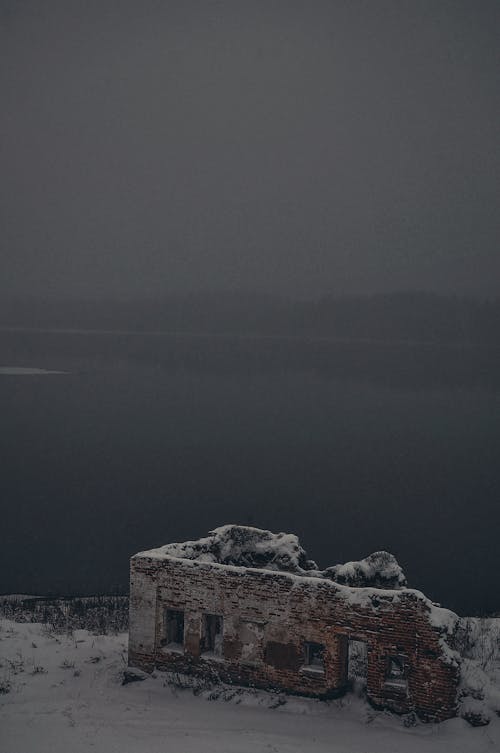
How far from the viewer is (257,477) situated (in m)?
67.6

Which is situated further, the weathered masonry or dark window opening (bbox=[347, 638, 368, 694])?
dark window opening (bbox=[347, 638, 368, 694])

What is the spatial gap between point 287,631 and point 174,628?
2698mm

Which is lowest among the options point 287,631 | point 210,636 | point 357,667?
point 357,667

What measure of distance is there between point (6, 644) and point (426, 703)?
30.2 feet

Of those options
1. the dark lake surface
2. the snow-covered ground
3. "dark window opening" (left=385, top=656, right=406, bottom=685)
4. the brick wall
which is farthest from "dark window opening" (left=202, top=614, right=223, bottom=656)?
the dark lake surface

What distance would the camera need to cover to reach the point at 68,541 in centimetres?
4888

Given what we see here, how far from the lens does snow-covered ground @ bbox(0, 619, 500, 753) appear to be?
1173cm

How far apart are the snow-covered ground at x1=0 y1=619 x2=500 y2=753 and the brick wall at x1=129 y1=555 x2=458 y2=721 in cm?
35

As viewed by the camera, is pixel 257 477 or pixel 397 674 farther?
pixel 257 477

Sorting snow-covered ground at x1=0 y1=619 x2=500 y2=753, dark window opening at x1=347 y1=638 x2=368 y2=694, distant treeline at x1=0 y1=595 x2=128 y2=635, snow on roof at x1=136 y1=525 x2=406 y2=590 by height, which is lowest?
distant treeline at x1=0 y1=595 x2=128 y2=635

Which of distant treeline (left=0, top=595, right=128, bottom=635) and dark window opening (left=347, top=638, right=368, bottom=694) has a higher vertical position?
dark window opening (left=347, top=638, right=368, bottom=694)

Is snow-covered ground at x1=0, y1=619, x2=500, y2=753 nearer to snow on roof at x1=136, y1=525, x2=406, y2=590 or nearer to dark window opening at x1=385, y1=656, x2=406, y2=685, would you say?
dark window opening at x1=385, y1=656, x2=406, y2=685

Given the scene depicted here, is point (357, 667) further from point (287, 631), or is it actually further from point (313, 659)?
point (287, 631)

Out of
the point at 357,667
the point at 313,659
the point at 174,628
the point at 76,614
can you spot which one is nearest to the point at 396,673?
the point at 357,667
